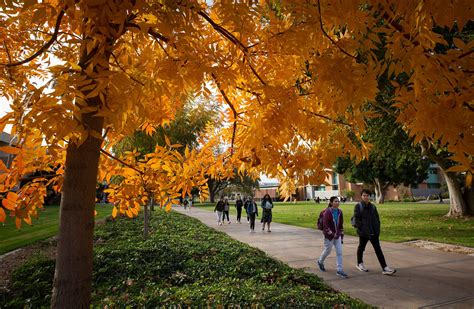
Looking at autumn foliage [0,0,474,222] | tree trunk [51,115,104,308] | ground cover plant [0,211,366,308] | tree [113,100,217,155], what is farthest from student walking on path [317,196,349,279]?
tree trunk [51,115,104,308]

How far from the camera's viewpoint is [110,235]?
11367mm

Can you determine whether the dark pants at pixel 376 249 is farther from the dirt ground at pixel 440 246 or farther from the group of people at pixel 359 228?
the dirt ground at pixel 440 246

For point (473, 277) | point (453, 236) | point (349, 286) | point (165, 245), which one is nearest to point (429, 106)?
point (349, 286)

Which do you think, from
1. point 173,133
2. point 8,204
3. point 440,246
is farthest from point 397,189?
point 8,204

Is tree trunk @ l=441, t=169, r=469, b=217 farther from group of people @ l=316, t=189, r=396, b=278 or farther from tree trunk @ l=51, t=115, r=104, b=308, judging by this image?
tree trunk @ l=51, t=115, r=104, b=308

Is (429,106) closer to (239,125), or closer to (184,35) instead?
(184,35)

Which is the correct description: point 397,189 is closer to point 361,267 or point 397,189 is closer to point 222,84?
point 361,267

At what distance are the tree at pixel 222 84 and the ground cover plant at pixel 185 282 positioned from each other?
2.25 metres

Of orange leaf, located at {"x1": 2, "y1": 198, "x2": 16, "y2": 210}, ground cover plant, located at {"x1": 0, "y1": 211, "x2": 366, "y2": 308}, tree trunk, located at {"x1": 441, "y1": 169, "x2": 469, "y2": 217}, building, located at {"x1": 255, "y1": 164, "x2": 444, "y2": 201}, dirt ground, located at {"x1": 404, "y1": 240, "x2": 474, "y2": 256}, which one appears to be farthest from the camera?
building, located at {"x1": 255, "y1": 164, "x2": 444, "y2": 201}

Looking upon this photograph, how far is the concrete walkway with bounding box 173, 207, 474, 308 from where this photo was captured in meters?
5.17

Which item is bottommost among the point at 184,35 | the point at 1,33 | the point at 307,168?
the point at 307,168

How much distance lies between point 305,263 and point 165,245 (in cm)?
366

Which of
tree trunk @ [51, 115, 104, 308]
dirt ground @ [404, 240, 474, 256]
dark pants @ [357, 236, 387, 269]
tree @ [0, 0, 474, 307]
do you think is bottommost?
dirt ground @ [404, 240, 474, 256]

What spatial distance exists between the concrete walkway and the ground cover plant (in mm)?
785
